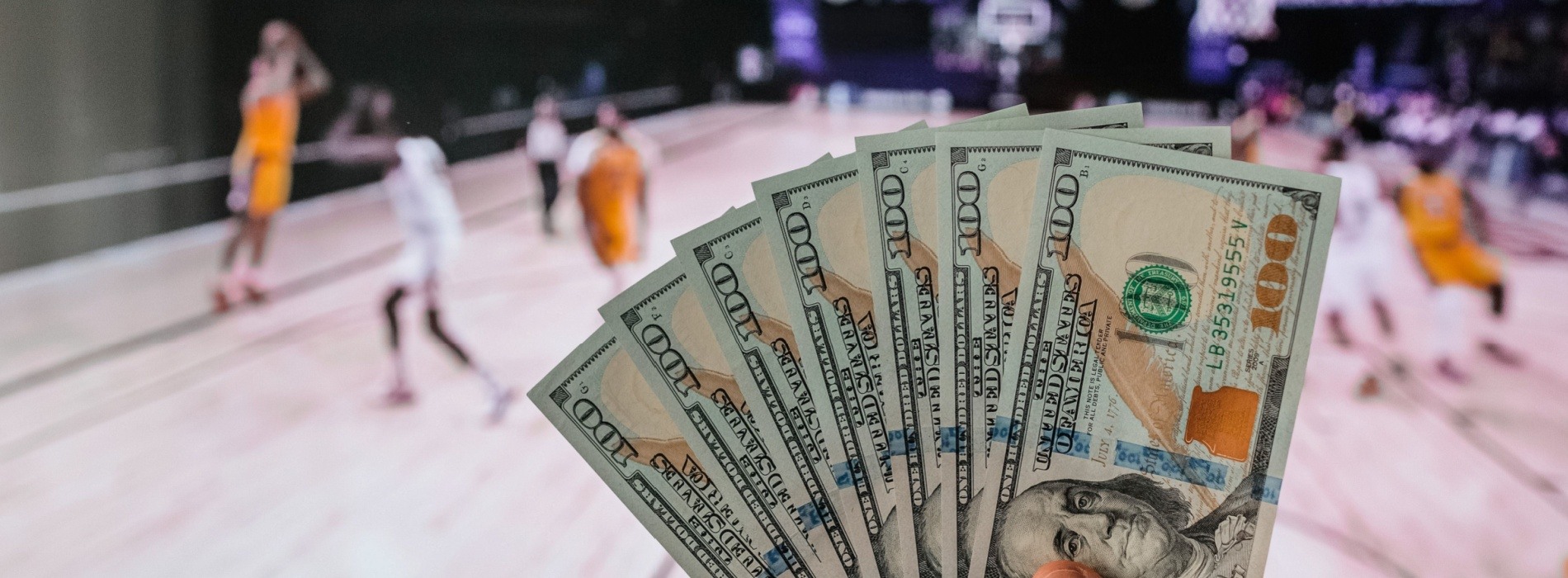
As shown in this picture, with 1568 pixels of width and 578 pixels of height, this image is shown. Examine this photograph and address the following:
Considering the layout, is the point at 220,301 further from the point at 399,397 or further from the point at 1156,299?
the point at 1156,299

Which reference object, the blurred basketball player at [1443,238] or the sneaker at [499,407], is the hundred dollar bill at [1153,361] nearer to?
the sneaker at [499,407]

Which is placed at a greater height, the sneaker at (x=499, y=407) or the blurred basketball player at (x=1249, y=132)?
the sneaker at (x=499, y=407)

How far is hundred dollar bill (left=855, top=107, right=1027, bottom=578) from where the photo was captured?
2.32 ft

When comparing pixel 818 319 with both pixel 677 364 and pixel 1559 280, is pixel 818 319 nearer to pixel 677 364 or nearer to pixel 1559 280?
pixel 677 364

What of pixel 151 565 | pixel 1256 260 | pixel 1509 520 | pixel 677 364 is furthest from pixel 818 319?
pixel 1509 520

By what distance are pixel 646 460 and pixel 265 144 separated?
133 inches

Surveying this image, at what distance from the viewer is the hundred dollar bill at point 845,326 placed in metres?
0.73

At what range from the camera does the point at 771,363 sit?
29.3 inches

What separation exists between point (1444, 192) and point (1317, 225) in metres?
3.37

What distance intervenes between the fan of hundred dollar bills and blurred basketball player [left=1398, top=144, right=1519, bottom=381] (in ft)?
11.0


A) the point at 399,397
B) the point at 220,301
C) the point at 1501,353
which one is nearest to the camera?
the point at 399,397

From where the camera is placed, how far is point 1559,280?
15.4ft

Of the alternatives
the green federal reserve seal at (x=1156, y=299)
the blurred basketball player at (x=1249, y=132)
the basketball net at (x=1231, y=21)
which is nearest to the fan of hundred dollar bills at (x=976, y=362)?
the green federal reserve seal at (x=1156, y=299)

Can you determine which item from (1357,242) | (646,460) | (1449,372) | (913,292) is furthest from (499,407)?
(1449,372)
